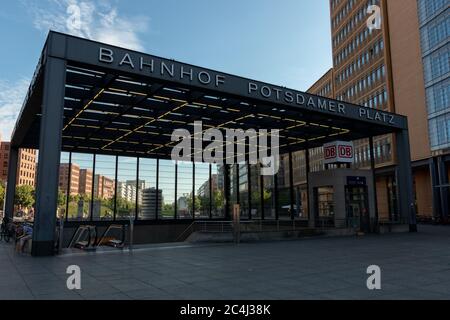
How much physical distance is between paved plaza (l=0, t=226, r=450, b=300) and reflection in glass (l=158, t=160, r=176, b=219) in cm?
2414

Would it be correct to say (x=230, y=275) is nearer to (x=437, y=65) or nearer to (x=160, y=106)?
(x=160, y=106)

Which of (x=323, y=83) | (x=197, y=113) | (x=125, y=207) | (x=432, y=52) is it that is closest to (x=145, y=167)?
(x=125, y=207)

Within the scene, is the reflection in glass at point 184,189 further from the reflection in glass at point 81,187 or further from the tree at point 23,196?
the tree at point 23,196

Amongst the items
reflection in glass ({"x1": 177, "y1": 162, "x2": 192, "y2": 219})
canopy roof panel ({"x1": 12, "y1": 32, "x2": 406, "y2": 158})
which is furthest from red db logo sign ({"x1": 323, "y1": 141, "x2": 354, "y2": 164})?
reflection in glass ({"x1": 177, "y1": 162, "x2": 192, "y2": 219})

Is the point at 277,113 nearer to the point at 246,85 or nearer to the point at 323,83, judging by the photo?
the point at 246,85

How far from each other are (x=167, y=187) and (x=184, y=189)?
1841mm

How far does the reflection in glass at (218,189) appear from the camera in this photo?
43.9 metres

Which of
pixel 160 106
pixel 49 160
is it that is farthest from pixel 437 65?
pixel 49 160

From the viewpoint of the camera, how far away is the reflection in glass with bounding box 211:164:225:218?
144 ft

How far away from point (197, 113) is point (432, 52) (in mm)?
38836

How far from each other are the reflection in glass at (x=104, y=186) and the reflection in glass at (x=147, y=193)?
271 cm

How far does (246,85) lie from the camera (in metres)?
21.1

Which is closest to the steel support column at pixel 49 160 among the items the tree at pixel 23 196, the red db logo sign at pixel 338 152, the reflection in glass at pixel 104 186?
the red db logo sign at pixel 338 152

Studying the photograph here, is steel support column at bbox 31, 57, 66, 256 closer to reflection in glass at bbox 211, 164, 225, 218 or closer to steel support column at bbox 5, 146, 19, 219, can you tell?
steel support column at bbox 5, 146, 19, 219
